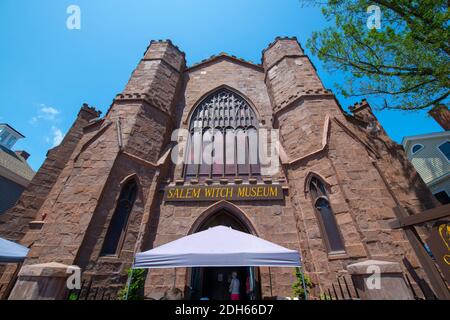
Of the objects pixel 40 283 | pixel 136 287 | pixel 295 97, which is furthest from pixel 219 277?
pixel 295 97

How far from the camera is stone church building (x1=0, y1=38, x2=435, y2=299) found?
5734mm

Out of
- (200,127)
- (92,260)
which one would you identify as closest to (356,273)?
(92,260)

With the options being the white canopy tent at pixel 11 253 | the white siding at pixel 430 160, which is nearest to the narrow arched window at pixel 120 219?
the white canopy tent at pixel 11 253

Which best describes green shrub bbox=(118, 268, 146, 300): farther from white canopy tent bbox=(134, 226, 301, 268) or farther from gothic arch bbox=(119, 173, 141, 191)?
gothic arch bbox=(119, 173, 141, 191)

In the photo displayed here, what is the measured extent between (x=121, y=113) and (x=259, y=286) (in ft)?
30.2

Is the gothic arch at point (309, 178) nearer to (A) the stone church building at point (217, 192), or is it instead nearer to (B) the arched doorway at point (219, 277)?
(A) the stone church building at point (217, 192)

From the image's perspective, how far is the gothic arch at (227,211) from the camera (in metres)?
7.43

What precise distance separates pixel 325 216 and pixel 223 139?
20.2 feet

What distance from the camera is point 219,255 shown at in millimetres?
3875

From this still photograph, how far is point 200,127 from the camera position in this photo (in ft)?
36.0

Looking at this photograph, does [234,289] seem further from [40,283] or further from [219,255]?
[40,283]

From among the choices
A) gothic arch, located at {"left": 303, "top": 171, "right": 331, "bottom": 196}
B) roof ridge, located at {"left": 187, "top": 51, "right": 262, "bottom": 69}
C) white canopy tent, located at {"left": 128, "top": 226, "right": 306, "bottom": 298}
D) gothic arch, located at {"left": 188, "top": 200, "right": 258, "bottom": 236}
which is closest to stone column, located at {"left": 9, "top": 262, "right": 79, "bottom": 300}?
white canopy tent, located at {"left": 128, "top": 226, "right": 306, "bottom": 298}

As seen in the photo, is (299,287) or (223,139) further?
(223,139)

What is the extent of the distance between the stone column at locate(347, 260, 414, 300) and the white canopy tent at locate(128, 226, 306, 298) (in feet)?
3.72
